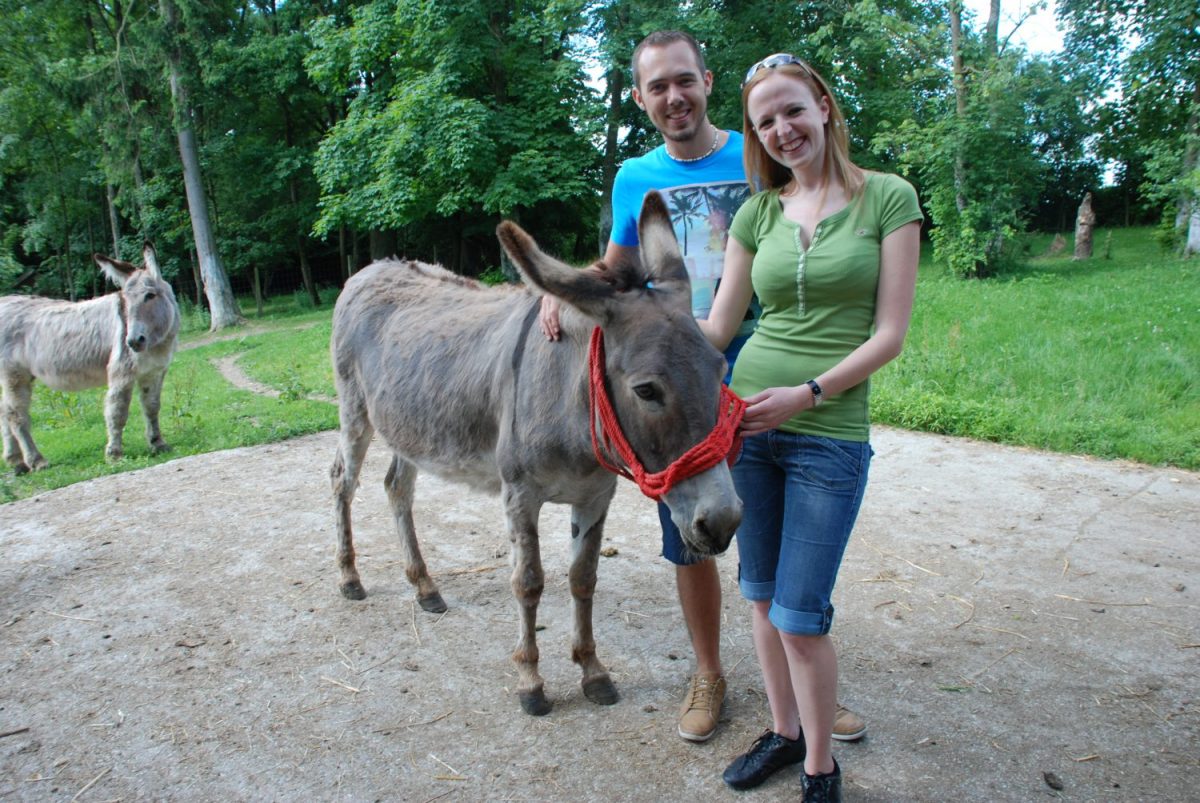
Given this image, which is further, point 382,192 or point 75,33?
point 75,33

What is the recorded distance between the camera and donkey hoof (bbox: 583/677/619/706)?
3.03 metres

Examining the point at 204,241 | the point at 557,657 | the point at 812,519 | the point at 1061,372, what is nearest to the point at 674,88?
the point at 812,519

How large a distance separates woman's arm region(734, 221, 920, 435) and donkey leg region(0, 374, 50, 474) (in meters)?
8.20

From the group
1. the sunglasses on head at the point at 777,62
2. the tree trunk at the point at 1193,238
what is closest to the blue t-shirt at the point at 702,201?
the sunglasses on head at the point at 777,62

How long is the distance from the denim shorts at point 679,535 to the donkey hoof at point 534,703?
0.81 m

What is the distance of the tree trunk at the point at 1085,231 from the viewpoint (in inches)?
680

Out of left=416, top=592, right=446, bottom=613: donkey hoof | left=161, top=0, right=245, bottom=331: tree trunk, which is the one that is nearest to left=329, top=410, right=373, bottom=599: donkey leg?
left=416, top=592, right=446, bottom=613: donkey hoof

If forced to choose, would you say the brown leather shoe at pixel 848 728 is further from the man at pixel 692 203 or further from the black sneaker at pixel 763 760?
the black sneaker at pixel 763 760

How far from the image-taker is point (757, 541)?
7.67 feet

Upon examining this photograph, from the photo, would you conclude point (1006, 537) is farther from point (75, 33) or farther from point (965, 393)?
point (75, 33)

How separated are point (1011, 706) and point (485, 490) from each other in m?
2.39

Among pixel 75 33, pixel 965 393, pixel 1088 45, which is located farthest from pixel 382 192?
pixel 1088 45

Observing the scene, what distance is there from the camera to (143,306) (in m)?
7.43

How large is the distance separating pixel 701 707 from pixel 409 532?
6.45ft
